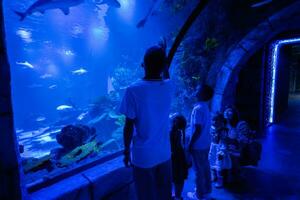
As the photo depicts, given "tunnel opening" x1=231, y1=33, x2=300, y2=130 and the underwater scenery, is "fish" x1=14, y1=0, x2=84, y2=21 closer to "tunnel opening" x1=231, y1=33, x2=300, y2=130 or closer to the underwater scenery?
the underwater scenery

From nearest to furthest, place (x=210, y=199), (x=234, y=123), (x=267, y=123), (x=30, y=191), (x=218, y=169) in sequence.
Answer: (x=30, y=191), (x=210, y=199), (x=218, y=169), (x=234, y=123), (x=267, y=123)

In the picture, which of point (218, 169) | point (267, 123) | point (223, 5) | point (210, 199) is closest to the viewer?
point (210, 199)

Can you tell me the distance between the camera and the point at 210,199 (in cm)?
362

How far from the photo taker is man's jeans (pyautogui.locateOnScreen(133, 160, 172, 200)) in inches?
85.5

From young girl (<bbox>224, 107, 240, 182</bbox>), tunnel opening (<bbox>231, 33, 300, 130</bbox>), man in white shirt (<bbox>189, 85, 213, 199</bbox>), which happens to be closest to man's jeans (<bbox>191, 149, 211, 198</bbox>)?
man in white shirt (<bbox>189, 85, 213, 199</bbox>)

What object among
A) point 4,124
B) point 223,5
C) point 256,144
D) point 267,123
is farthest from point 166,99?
point 267,123

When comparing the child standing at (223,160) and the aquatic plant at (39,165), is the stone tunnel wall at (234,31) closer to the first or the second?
the child standing at (223,160)

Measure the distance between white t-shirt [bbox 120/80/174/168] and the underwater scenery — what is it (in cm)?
132

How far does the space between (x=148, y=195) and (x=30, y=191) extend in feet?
4.32

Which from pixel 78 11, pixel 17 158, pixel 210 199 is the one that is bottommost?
pixel 210 199

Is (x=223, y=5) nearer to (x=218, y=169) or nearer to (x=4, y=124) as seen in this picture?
(x=218, y=169)

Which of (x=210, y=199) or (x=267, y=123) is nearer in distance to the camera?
(x=210, y=199)

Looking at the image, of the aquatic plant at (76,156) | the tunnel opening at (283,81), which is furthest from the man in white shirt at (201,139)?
the tunnel opening at (283,81)

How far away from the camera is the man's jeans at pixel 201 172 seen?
11.3ft
